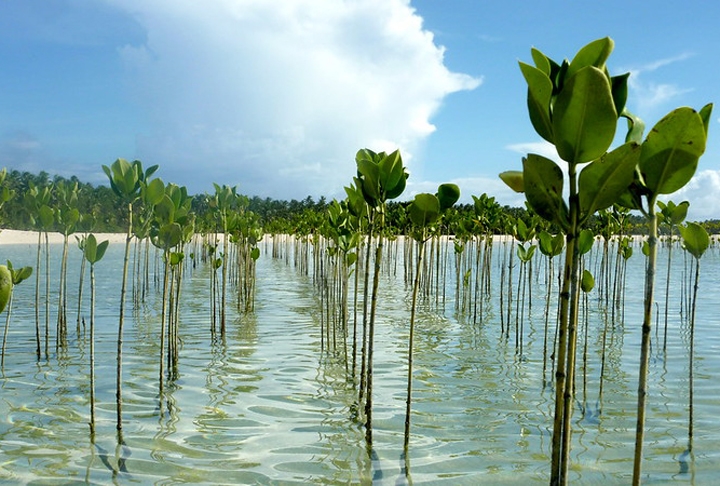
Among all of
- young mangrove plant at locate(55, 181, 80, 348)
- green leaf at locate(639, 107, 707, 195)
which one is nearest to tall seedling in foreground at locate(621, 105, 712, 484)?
green leaf at locate(639, 107, 707, 195)

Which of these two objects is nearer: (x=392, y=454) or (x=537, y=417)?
(x=392, y=454)

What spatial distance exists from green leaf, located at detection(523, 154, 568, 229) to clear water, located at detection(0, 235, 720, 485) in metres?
2.76

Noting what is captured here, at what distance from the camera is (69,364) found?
786 centimetres

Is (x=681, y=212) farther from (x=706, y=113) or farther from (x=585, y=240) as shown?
(x=706, y=113)

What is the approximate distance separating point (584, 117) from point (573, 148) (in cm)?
14

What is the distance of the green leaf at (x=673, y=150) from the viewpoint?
2109mm

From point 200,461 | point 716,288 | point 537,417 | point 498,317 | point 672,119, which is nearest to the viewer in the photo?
point 672,119

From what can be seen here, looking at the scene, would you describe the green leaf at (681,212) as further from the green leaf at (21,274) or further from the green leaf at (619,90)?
the green leaf at (21,274)

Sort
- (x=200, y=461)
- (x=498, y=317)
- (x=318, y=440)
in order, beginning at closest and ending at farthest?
(x=200, y=461) → (x=318, y=440) → (x=498, y=317)

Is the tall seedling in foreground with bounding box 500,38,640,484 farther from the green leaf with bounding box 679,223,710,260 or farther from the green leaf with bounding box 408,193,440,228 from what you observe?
the green leaf with bounding box 679,223,710,260

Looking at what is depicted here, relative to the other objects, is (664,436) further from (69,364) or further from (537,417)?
(69,364)

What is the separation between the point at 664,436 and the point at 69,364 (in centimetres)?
721

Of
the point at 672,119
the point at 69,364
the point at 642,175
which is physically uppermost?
the point at 672,119

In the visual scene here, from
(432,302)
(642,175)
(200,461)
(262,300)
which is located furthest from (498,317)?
(642,175)
